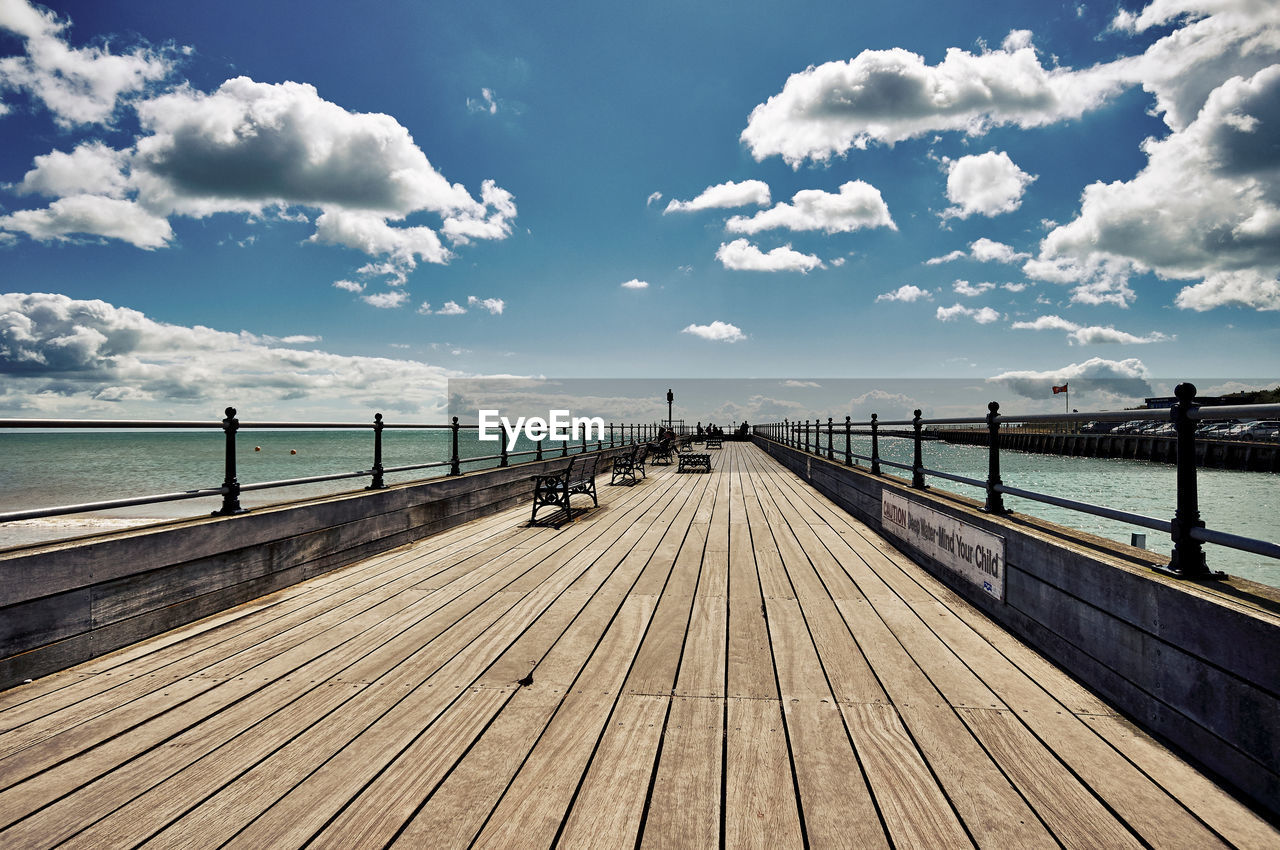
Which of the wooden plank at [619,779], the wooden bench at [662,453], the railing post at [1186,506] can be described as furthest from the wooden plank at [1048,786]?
the wooden bench at [662,453]

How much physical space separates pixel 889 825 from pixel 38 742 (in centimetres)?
334

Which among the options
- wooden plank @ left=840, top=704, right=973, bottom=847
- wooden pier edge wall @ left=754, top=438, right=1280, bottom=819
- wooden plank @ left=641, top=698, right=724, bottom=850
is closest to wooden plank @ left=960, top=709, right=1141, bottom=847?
wooden plank @ left=840, top=704, right=973, bottom=847

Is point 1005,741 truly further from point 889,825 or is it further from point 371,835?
point 371,835

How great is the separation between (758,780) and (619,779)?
507mm

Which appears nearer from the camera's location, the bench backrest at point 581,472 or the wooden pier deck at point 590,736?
the wooden pier deck at point 590,736

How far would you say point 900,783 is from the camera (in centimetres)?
199

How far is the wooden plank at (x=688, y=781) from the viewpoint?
175cm

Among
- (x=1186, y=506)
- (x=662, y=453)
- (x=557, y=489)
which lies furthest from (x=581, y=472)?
(x=662, y=453)

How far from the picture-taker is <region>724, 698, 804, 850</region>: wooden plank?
175 cm

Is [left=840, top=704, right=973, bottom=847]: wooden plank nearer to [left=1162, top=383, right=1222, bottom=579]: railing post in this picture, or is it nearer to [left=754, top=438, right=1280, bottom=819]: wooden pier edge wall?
[left=754, top=438, right=1280, bottom=819]: wooden pier edge wall

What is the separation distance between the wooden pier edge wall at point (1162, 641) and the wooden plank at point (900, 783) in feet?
3.35

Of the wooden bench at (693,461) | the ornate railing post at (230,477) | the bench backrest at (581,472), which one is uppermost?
the ornate railing post at (230,477)

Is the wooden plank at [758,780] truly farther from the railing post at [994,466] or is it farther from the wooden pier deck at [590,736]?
the railing post at [994,466]

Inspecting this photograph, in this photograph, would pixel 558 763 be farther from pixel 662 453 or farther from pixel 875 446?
pixel 662 453
